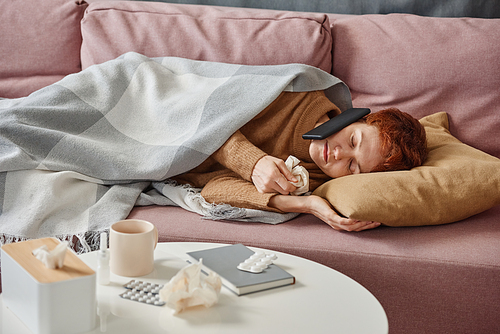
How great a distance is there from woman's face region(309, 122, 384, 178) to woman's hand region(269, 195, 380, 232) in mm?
175

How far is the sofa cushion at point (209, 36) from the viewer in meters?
1.74

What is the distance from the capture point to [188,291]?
780 millimetres

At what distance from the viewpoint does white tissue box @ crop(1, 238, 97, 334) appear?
2.25ft

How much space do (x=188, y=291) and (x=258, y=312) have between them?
0.12m

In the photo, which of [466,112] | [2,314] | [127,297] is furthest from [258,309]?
[466,112]

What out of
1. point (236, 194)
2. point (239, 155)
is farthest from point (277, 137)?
point (236, 194)

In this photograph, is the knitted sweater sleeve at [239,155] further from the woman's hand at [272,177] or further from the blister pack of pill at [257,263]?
the blister pack of pill at [257,263]

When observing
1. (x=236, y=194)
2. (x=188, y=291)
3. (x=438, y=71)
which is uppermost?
(x=438, y=71)

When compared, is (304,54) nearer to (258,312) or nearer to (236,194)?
(236,194)

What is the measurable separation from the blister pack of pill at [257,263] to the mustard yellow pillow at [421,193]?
32 cm

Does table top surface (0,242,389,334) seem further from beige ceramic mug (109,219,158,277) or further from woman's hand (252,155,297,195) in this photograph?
woman's hand (252,155,297,195)

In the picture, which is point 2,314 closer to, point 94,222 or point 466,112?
point 94,222

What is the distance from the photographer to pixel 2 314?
2.49ft

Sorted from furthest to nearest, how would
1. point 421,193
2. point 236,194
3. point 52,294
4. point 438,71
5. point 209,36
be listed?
point 209,36 < point 438,71 < point 236,194 < point 421,193 < point 52,294
